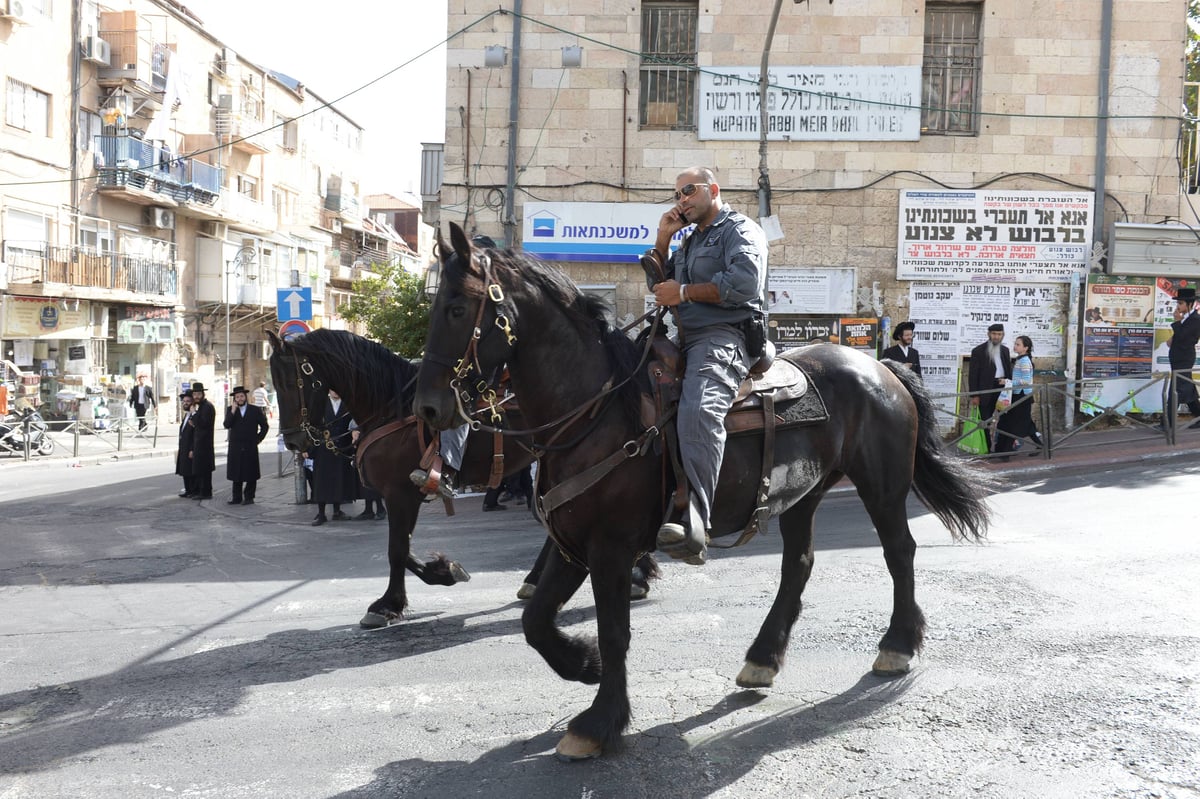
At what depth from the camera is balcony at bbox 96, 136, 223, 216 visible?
111 ft

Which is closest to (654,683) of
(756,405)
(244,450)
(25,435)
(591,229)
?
(756,405)

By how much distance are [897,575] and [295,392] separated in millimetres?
4742

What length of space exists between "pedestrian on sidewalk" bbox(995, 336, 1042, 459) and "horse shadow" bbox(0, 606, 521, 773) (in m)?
9.22

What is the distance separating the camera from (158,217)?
37188 millimetres

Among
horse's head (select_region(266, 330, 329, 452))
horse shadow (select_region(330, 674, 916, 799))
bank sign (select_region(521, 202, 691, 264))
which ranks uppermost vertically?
bank sign (select_region(521, 202, 691, 264))

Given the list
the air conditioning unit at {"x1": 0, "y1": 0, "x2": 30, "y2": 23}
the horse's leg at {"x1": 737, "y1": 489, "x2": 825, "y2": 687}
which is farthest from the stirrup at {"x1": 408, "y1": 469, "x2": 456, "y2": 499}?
the air conditioning unit at {"x1": 0, "y1": 0, "x2": 30, "y2": 23}

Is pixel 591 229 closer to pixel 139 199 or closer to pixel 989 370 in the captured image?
pixel 989 370

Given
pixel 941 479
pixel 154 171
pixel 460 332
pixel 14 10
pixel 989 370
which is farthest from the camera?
pixel 154 171

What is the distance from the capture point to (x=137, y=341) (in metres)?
35.4

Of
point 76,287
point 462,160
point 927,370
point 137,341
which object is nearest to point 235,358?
point 137,341

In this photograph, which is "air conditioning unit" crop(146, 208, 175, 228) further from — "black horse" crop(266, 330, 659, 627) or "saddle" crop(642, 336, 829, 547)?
"saddle" crop(642, 336, 829, 547)

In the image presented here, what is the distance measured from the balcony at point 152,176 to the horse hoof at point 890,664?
3085 cm

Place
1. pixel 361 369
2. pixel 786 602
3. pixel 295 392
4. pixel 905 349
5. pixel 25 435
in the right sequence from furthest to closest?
1. pixel 25 435
2. pixel 905 349
3. pixel 295 392
4. pixel 361 369
5. pixel 786 602

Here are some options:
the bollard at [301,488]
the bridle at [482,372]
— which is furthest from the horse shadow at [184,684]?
the bollard at [301,488]
